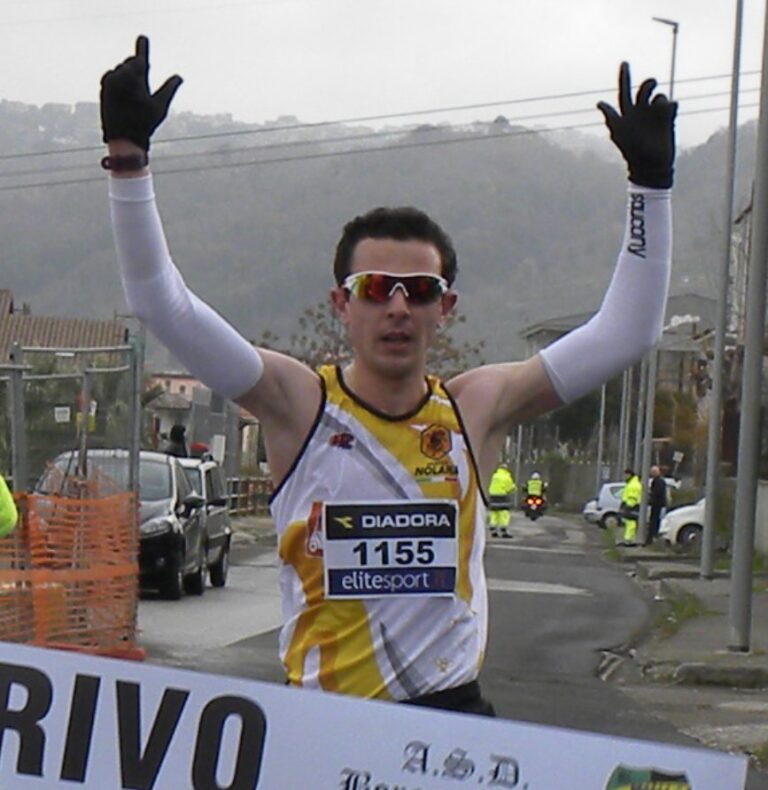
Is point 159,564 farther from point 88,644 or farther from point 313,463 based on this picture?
point 313,463

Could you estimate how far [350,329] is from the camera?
4.16 m

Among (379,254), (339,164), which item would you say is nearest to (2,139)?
(339,164)

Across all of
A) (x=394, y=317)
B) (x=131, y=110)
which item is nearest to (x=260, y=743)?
Answer: (x=394, y=317)

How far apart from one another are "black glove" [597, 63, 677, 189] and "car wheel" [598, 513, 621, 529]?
60470 mm

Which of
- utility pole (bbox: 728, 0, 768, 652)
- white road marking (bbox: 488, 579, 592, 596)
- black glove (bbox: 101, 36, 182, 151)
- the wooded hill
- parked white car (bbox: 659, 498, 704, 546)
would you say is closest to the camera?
black glove (bbox: 101, 36, 182, 151)

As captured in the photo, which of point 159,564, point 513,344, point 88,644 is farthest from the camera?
Result: point 513,344

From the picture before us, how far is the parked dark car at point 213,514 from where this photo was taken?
25328mm

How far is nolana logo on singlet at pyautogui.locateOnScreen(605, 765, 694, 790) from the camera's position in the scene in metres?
3.24

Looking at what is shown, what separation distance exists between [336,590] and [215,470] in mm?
23471

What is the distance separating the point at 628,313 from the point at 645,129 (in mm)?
410

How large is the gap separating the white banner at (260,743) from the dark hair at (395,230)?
1.11 metres

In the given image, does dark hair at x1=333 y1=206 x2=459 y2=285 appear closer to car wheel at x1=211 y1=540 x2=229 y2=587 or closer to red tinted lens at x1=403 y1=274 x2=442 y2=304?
red tinted lens at x1=403 y1=274 x2=442 y2=304

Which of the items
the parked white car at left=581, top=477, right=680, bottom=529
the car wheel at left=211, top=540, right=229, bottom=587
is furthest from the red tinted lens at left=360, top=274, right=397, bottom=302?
the parked white car at left=581, top=477, right=680, bottom=529

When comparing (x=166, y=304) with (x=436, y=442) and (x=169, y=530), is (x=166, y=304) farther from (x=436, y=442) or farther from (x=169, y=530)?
(x=169, y=530)
